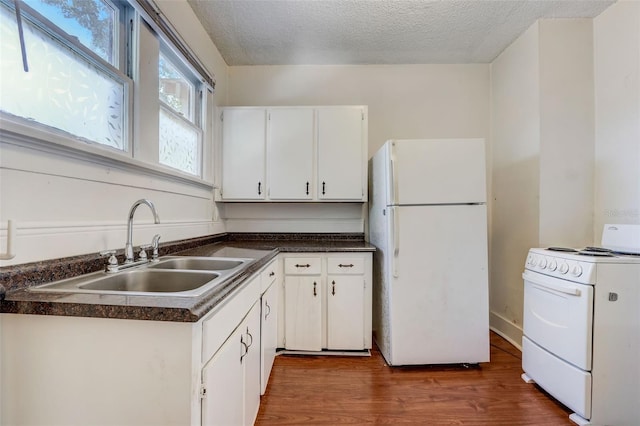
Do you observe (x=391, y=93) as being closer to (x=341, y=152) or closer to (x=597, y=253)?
(x=341, y=152)

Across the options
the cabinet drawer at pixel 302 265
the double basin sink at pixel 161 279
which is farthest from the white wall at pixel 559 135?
the double basin sink at pixel 161 279

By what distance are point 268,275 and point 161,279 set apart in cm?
66

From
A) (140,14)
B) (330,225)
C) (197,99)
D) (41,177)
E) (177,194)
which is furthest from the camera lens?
(330,225)

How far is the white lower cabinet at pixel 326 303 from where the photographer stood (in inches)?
85.8

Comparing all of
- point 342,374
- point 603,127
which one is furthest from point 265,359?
point 603,127

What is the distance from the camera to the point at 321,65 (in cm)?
280

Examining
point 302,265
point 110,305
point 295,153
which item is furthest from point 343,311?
point 110,305

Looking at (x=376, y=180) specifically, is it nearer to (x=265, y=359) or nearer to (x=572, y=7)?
(x=265, y=359)

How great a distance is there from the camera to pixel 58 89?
1.06 meters

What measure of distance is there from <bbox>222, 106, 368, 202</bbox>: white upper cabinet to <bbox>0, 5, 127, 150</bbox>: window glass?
1.18 meters

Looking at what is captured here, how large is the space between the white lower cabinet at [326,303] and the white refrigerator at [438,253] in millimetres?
294

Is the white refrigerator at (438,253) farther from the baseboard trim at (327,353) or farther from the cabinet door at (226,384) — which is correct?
the cabinet door at (226,384)

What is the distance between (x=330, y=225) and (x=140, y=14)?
6.95 feet

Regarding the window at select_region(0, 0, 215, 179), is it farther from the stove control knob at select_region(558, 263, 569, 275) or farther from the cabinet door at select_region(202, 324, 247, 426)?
the stove control knob at select_region(558, 263, 569, 275)
